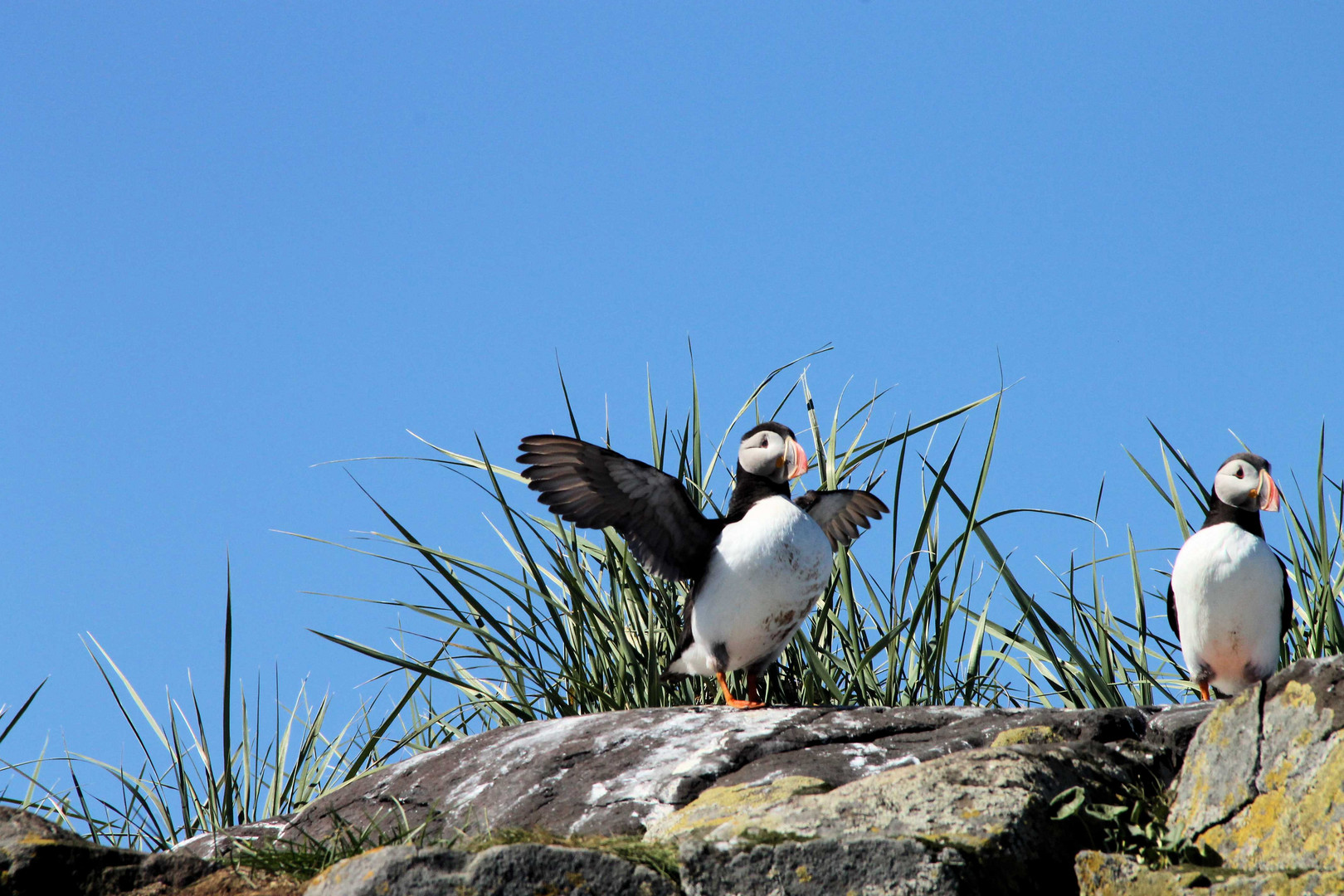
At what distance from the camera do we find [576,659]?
19.3 ft

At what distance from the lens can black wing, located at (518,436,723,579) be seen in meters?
5.21

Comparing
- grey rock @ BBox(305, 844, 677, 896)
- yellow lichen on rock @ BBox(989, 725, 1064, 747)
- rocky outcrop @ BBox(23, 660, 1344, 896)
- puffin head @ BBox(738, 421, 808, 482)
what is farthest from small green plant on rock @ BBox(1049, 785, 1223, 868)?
puffin head @ BBox(738, 421, 808, 482)

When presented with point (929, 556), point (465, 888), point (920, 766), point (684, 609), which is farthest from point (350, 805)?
point (929, 556)

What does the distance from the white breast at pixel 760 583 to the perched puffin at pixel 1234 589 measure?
1.55m

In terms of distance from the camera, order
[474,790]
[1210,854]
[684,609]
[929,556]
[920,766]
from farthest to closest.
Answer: [929,556] < [684,609] < [474,790] < [920,766] < [1210,854]

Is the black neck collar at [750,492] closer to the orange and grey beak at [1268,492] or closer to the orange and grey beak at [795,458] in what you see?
the orange and grey beak at [795,458]

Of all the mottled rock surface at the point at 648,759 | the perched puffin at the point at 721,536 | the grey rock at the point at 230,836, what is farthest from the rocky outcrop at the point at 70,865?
the perched puffin at the point at 721,536

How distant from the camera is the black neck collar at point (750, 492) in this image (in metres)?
5.30

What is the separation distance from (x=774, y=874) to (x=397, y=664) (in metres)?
3.45

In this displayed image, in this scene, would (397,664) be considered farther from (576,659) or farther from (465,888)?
(465,888)

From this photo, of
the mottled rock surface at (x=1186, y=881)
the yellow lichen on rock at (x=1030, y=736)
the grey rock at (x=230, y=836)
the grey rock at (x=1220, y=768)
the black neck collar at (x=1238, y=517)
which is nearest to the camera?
the mottled rock surface at (x=1186, y=881)

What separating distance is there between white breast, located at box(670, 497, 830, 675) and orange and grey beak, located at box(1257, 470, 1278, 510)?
186cm

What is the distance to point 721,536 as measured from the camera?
5.25 m

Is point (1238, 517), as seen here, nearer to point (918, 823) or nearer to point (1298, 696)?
point (1298, 696)
